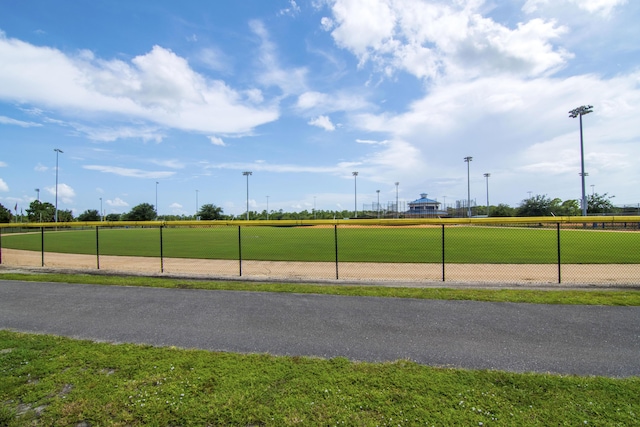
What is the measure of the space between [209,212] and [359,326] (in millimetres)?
103331

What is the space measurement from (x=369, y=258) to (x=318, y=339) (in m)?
12.2

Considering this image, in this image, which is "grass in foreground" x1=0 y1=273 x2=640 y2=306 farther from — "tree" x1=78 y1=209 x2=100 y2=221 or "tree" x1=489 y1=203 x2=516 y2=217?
"tree" x1=78 y1=209 x2=100 y2=221

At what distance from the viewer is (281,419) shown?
278 cm

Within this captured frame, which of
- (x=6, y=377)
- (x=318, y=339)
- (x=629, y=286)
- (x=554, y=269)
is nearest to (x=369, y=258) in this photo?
(x=554, y=269)

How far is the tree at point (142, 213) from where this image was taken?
97.3 metres

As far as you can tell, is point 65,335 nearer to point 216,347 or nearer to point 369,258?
point 216,347

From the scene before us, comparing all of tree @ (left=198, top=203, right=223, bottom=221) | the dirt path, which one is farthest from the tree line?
A: the dirt path

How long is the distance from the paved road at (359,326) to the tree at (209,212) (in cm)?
9626

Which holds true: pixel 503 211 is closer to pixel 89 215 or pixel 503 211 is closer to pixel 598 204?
pixel 598 204

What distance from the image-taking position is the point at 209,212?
335ft

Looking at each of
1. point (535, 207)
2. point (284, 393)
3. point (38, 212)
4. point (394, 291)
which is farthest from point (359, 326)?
point (38, 212)

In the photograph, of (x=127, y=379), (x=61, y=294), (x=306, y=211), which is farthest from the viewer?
(x=306, y=211)

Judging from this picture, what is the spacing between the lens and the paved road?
414 cm

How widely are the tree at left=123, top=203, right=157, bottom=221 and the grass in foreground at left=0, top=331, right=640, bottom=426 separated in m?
105
